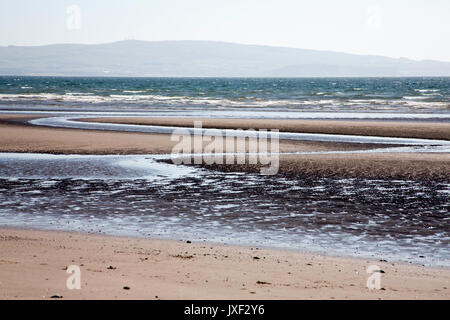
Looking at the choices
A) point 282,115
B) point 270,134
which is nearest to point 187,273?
point 270,134

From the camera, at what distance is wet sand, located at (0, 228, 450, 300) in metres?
6.96

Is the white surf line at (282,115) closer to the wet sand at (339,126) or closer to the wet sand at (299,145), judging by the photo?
the wet sand at (339,126)

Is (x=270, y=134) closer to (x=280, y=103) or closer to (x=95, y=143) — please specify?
(x=95, y=143)

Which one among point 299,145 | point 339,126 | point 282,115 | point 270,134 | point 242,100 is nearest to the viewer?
point 299,145

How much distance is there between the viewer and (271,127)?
33469mm

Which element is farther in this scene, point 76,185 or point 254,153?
point 254,153

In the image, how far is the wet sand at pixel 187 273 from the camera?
6957 millimetres

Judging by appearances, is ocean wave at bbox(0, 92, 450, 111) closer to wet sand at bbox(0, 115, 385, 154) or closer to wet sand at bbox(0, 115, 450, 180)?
wet sand at bbox(0, 115, 450, 180)

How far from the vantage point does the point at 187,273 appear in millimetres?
7840

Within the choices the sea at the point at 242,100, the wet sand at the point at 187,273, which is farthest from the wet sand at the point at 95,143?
the sea at the point at 242,100

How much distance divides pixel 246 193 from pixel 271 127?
19496 millimetres

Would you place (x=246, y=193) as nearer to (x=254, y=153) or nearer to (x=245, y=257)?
(x=245, y=257)
